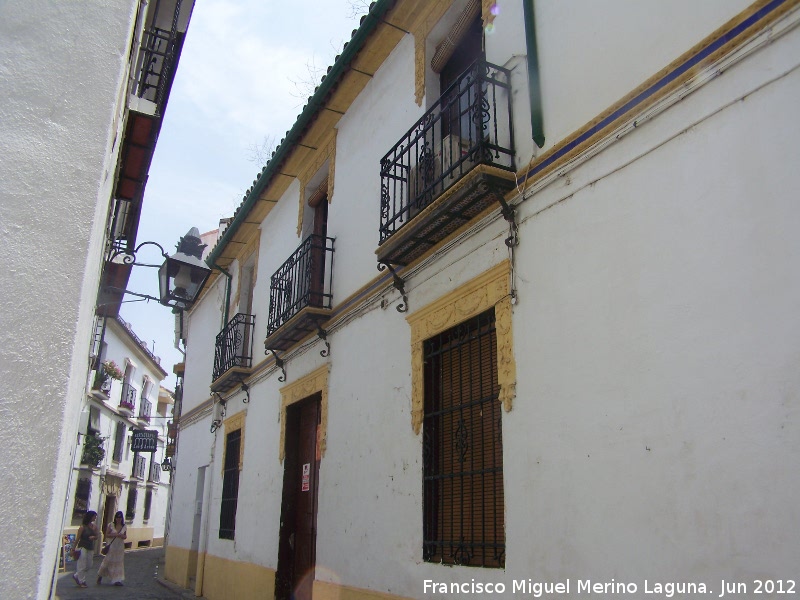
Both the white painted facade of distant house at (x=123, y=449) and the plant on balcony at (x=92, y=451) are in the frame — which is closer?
the plant on balcony at (x=92, y=451)

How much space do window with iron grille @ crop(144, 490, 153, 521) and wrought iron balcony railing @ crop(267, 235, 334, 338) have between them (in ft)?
95.4

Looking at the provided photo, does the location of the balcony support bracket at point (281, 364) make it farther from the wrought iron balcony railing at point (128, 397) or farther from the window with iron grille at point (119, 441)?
the window with iron grille at point (119, 441)

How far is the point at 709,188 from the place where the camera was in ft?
10.8

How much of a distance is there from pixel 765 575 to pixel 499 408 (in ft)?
6.98

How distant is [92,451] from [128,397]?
5.99 metres

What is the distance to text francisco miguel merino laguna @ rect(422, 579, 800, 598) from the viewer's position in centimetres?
277

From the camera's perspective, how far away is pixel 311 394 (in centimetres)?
793

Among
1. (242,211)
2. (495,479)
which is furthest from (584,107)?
(242,211)

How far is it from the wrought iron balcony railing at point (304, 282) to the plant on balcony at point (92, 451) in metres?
18.3

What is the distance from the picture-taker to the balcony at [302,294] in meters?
7.63

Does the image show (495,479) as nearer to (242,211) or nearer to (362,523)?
(362,523)

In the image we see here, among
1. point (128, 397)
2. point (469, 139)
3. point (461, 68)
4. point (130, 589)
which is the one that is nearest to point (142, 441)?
point (130, 589)

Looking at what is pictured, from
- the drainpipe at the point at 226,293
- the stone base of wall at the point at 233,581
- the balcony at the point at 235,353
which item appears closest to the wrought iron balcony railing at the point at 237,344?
the balcony at the point at 235,353

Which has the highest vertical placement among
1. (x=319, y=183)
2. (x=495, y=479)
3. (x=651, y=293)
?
(x=319, y=183)
